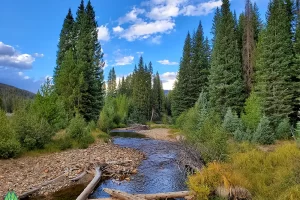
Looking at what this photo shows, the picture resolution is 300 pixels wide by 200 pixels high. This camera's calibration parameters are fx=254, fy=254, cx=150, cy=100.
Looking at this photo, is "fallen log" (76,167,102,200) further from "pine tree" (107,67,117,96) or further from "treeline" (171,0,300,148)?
"pine tree" (107,67,117,96)

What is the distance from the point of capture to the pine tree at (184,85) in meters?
43.3

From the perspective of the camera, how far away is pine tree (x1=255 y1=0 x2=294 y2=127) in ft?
75.7

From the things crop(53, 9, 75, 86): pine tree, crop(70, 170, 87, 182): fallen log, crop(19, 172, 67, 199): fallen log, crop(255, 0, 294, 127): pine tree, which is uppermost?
crop(53, 9, 75, 86): pine tree

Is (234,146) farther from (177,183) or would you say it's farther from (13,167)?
(13,167)

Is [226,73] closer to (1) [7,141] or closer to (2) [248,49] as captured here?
(2) [248,49]

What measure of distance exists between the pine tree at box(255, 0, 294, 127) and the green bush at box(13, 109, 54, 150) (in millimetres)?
18901

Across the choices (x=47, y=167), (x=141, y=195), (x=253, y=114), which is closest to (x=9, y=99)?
(x=47, y=167)

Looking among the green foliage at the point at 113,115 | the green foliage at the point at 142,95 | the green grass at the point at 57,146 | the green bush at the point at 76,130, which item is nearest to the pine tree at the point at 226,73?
the green bush at the point at 76,130

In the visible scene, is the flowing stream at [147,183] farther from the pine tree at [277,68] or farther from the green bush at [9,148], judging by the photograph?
the pine tree at [277,68]

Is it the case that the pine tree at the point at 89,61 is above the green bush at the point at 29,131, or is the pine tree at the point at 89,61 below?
above

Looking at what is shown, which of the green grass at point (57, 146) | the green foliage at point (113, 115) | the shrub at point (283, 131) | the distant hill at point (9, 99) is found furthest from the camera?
the distant hill at point (9, 99)

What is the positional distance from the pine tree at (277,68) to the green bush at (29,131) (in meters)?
18.9

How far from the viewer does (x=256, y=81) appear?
91.4 feet

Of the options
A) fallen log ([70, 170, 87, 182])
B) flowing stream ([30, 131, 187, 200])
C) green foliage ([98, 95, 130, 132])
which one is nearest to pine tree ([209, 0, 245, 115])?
flowing stream ([30, 131, 187, 200])
